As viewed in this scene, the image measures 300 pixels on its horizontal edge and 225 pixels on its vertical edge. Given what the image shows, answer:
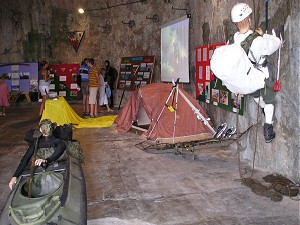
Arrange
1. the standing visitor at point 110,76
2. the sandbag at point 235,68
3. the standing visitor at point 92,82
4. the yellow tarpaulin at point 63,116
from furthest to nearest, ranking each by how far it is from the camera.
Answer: the standing visitor at point 110,76
the standing visitor at point 92,82
the yellow tarpaulin at point 63,116
the sandbag at point 235,68

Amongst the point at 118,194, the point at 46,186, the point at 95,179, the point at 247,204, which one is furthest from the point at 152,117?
the point at 46,186

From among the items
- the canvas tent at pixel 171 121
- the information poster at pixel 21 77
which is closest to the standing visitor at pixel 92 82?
the canvas tent at pixel 171 121

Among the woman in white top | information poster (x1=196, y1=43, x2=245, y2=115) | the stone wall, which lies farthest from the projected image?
the woman in white top

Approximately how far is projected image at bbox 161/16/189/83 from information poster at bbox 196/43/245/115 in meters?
0.76

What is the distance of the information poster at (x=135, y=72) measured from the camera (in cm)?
1048

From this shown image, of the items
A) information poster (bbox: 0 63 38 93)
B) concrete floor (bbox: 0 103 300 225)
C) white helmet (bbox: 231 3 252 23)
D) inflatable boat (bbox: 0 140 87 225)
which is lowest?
concrete floor (bbox: 0 103 300 225)

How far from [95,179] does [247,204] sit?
199 cm

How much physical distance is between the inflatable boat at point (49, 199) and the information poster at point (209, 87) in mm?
3266

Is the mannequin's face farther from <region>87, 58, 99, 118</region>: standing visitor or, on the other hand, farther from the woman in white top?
the woman in white top

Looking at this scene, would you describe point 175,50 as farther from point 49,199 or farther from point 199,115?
point 49,199

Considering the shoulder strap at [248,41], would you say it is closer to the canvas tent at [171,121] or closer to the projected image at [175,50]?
the canvas tent at [171,121]

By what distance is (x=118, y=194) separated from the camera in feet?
13.3

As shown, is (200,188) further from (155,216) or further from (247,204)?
(155,216)

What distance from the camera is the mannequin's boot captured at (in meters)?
4.40
